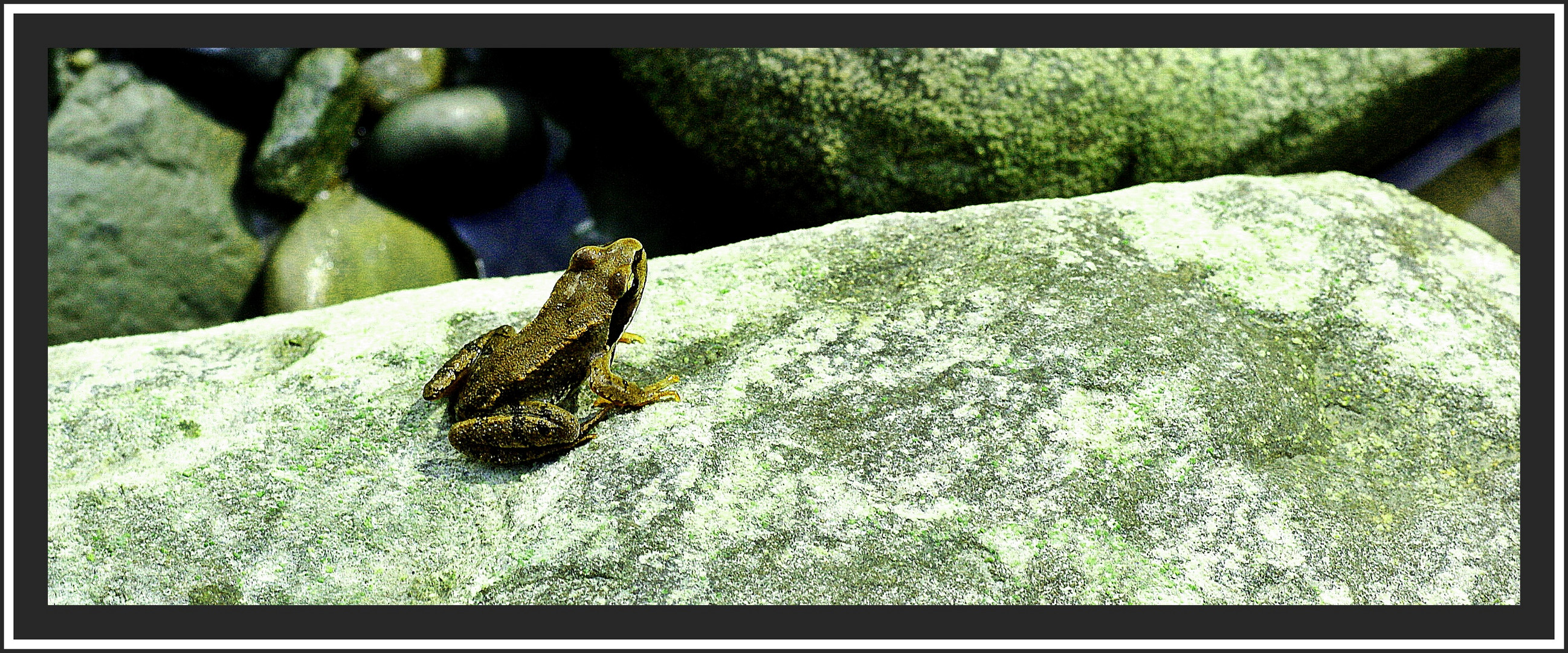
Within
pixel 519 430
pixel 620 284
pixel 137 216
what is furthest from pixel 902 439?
pixel 137 216

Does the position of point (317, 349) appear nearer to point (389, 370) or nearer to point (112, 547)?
point (389, 370)

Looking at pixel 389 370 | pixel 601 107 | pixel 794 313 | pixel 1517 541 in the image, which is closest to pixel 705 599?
pixel 794 313

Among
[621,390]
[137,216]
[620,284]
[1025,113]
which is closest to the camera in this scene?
[621,390]

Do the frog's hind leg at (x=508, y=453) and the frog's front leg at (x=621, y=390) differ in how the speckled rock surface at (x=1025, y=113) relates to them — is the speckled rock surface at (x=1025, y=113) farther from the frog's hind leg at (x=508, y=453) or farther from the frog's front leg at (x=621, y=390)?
the frog's hind leg at (x=508, y=453)

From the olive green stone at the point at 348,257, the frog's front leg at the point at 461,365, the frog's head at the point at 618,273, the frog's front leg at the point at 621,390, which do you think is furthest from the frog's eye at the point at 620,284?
the olive green stone at the point at 348,257

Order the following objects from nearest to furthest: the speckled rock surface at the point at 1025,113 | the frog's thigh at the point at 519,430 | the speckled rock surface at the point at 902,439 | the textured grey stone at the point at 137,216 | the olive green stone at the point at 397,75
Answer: the speckled rock surface at the point at 902,439 → the frog's thigh at the point at 519,430 → the speckled rock surface at the point at 1025,113 → the textured grey stone at the point at 137,216 → the olive green stone at the point at 397,75

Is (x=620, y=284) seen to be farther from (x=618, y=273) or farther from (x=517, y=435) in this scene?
(x=517, y=435)
